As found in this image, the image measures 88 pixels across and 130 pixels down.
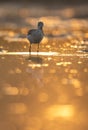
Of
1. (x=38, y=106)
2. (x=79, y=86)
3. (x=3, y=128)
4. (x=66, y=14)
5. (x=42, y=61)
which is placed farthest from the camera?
(x=66, y=14)

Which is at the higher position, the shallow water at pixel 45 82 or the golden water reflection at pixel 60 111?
the shallow water at pixel 45 82

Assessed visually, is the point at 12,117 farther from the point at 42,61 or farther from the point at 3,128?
the point at 42,61

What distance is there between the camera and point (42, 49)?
17750 millimetres

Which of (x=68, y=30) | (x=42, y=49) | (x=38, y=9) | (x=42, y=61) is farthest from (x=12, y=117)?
(x=38, y=9)

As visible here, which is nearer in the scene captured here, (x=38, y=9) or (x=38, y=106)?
(x=38, y=106)

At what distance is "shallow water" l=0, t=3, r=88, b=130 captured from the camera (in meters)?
8.11

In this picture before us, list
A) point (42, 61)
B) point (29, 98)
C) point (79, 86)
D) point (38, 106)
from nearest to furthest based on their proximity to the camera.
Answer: point (38, 106) < point (29, 98) < point (79, 86) < point (42, 61)

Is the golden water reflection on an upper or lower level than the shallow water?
lower

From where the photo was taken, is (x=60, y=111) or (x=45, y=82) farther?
(x=45, y=82)

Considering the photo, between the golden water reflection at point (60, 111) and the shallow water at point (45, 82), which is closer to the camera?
the shallow water at point (45, 82)

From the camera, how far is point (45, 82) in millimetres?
11344

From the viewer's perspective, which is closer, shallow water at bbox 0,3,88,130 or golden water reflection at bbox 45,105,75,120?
shallow water at bbox 0,3,88,130

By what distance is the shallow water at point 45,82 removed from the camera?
811 cm

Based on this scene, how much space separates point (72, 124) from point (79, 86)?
311 centimetres
